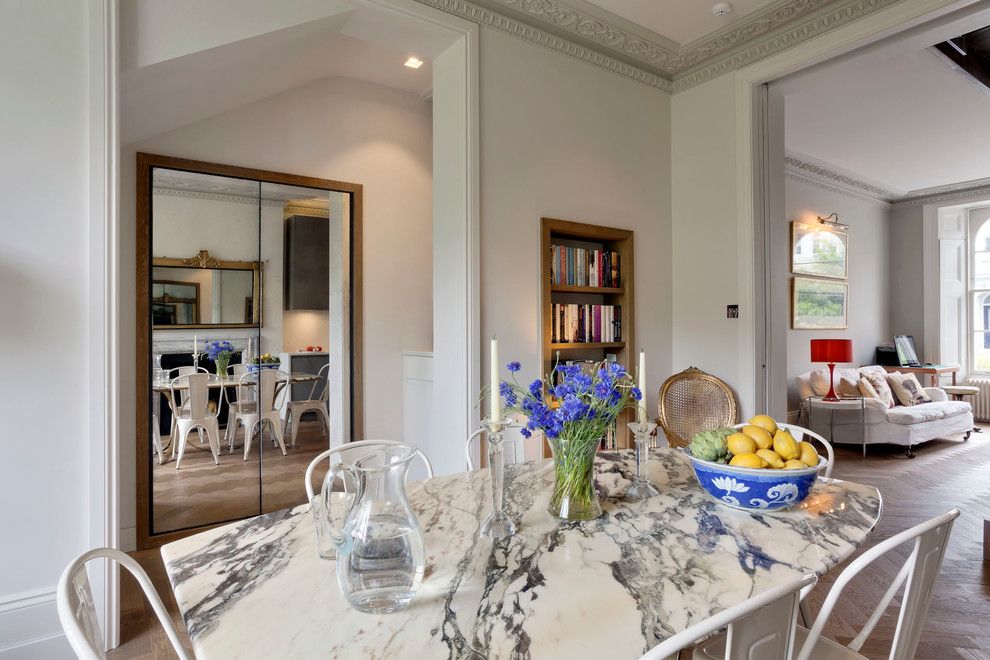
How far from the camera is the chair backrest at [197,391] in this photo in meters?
3.11

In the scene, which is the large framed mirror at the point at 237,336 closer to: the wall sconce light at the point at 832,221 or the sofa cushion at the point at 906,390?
the wall sconce light at the point at 832,221

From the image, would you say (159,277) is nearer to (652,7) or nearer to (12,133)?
(12,133)

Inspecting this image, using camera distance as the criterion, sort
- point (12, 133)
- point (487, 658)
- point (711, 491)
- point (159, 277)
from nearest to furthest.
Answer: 1. point (487, 658)
2. point (711, 491)
3. point (12, 133)
4. point (159, 277)

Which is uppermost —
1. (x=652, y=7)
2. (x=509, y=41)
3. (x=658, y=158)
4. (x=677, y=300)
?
(x=652, y=7)

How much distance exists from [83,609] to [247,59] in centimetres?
253

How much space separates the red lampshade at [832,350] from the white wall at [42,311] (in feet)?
19.3

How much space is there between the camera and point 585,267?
335 centimetres

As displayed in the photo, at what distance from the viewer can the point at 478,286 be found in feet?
9.24

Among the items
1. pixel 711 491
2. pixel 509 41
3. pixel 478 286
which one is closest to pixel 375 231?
pixel 478 286

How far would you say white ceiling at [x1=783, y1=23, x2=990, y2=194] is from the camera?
3.71 m

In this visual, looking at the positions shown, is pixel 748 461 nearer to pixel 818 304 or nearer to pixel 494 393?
pixel 494 393

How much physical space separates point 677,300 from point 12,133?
3.50m

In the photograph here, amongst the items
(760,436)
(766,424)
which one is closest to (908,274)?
(766,424)

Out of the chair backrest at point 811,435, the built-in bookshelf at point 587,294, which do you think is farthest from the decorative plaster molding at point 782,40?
the chair backrest at point 811,435
